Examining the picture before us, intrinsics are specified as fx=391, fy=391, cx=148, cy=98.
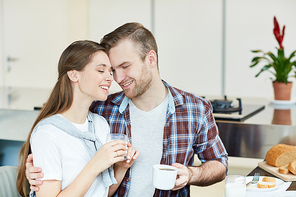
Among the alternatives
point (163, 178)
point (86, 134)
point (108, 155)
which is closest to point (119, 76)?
point (86, 134)

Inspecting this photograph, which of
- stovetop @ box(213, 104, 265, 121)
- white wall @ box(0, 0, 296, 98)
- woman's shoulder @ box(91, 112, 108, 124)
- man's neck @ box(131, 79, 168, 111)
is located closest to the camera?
woman's shoulder @ box(91, 112, 108, 124)

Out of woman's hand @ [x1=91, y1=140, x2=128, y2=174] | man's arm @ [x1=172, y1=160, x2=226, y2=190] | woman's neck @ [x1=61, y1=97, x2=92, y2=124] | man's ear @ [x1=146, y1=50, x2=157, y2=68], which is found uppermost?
man's ear @ [x1=146, y1=50, x2=157, y2=68]

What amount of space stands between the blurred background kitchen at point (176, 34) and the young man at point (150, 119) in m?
2.52

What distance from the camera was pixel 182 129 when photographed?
72.6 inches

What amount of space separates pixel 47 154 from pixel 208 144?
79cm

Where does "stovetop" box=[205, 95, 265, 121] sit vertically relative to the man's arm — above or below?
above

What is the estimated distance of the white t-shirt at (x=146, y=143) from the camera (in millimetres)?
1787

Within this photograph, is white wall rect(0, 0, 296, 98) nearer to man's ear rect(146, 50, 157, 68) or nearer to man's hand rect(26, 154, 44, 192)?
man's ear rect(146, 50, 157, 68)

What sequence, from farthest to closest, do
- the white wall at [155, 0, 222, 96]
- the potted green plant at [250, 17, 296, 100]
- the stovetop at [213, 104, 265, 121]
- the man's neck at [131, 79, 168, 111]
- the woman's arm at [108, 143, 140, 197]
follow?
1. the white wall at [155, 0, 222, 96]
2. the potted green plant at [250, 17, 296, 100]
3. the stovetop at [213, 104, 265, 121]
4. the man's neck at [131, 79, 168, 111]
5. the woman's arm at [108, 143, 140, 197]

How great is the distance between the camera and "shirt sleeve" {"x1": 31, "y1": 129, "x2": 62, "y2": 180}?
1.41 m

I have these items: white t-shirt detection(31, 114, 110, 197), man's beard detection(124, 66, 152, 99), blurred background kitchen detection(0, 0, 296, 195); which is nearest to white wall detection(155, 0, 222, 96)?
blurred background kitchen detection(0, 0, 296, 195)

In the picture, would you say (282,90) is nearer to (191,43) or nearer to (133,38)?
(133,38)

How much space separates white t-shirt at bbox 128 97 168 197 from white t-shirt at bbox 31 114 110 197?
0.20m

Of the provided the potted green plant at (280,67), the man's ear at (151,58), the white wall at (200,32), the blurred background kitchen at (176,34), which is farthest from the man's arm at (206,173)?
the white wall at (200,32)
